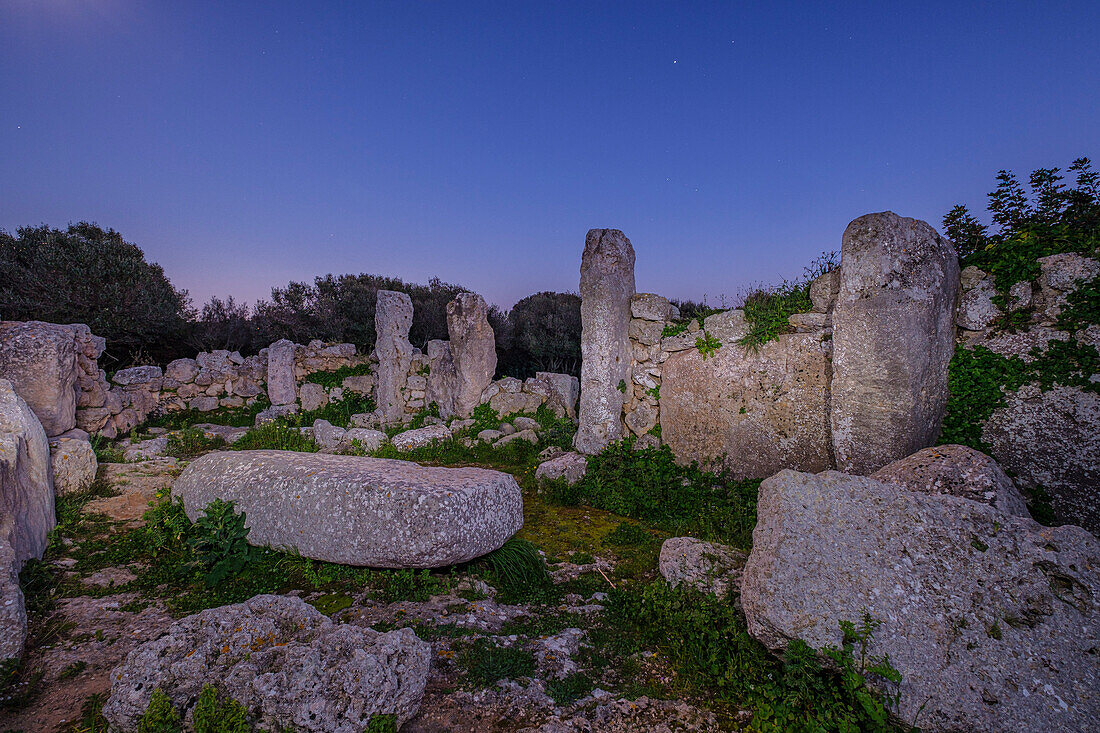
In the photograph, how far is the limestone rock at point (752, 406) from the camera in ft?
18.9

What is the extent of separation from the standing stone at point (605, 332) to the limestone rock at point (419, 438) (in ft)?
10.4

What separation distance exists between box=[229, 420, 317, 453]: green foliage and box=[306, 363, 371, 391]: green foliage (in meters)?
3.54

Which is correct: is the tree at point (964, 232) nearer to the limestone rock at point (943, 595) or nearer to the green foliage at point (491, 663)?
the limestone rock at point (943, 595)

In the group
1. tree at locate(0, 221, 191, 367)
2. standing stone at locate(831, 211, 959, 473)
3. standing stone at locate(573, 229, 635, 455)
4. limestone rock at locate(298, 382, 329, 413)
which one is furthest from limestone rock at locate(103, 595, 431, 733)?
tree at locate(0, 221, 191, 367)

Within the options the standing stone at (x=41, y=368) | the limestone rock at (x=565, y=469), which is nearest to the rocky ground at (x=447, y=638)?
the limestone rock at (x=565, y=469)

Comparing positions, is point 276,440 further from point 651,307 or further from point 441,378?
point 651,307

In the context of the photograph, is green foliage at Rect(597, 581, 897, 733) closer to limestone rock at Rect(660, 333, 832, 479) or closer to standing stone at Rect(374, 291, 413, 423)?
limestone rock at Rect(660, 333, 832, 479)

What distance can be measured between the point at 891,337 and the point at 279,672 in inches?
228

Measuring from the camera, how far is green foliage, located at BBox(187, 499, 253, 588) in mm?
3705

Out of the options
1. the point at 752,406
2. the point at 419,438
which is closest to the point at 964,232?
the point at 752,406

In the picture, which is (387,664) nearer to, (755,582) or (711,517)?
(755,582)

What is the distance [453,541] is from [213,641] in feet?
5.33

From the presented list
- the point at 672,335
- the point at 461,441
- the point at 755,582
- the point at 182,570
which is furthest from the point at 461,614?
the point at 461,441

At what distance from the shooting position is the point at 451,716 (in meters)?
2.37
